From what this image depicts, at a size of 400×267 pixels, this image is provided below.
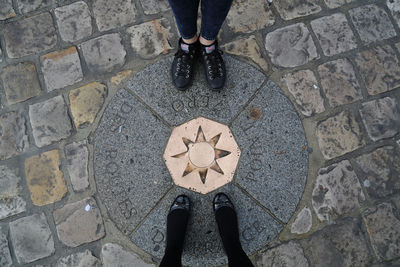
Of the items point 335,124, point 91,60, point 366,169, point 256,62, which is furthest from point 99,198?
point 366,169

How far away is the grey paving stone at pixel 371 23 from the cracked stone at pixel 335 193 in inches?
50.4

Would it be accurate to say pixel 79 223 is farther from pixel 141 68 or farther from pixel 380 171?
pixel 380 171

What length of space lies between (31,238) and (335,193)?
2.63 metres

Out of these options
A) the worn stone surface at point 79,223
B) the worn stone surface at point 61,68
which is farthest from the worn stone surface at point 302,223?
the worn stone surface at point 61,68

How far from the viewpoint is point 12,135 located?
2330 mm

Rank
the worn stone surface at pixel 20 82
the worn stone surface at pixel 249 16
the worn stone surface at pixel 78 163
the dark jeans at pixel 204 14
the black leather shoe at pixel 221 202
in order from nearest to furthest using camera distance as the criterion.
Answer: the dark jeans at pixel 204 14 < the black leather shoe at pixel 221 202 < the worn stone surface at pixel 78 163 < the worn stone surface at pixel 20 82 < the worn stone surface at pixel 249 16

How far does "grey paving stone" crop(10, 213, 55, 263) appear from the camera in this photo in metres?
2.19

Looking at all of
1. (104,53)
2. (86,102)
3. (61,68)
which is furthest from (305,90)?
(61,68)

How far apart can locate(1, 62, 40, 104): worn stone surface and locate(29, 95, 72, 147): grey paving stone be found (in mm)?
138

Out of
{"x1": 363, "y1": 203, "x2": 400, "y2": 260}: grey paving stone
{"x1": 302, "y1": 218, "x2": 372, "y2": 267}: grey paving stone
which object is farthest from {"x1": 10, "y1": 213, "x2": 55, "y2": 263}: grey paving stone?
{"x1": 363, "y1": 203, "x2": 400, "y2": 260}: grey paving stone

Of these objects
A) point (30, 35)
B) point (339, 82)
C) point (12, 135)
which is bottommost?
point (339, 82)

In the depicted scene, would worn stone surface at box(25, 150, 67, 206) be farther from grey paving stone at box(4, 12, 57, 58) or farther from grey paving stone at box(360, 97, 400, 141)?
grey paving stone at box(360, 97, 400, 141)

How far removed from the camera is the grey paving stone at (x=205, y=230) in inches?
85.2

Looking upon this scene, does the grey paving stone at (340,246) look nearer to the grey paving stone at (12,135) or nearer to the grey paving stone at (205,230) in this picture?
the grey paving stone at (205,230)
